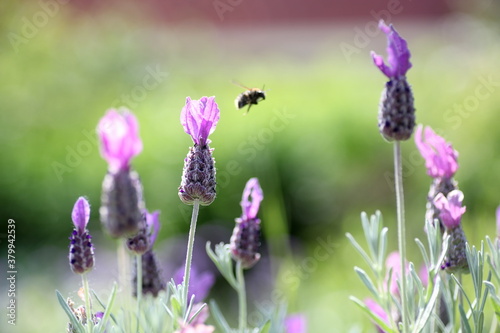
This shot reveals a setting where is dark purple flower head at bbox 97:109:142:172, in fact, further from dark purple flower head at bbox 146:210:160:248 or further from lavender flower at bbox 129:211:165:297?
lavender flower at bbox 129:211:165:297

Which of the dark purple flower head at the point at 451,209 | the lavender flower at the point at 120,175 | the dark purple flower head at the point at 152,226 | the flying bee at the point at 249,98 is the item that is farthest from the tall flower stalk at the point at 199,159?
the flying bee at the point at 249,98

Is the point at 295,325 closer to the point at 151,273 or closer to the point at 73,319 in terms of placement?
the point at 151,273

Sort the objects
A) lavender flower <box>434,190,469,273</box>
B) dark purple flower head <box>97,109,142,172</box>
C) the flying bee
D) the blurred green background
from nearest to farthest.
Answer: dark purple flower head <box>97,109,142,172</box>
lavender flower <box>434,190,469,273</box>
the flying bee
the blurred green background

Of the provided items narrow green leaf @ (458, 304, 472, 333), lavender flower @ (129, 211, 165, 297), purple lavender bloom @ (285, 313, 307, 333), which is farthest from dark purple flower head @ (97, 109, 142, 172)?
purple lavender bloom @ (285, 313, 307, 333)

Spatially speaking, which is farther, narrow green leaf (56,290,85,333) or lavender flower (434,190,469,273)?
lavender flower (434,190,469,273)

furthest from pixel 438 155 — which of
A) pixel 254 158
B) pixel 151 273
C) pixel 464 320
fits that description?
pixel 254 158

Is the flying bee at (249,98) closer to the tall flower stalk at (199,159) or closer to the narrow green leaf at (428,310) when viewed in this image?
the tall flower stalk at (199,159)

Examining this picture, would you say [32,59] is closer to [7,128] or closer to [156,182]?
[7,128]
